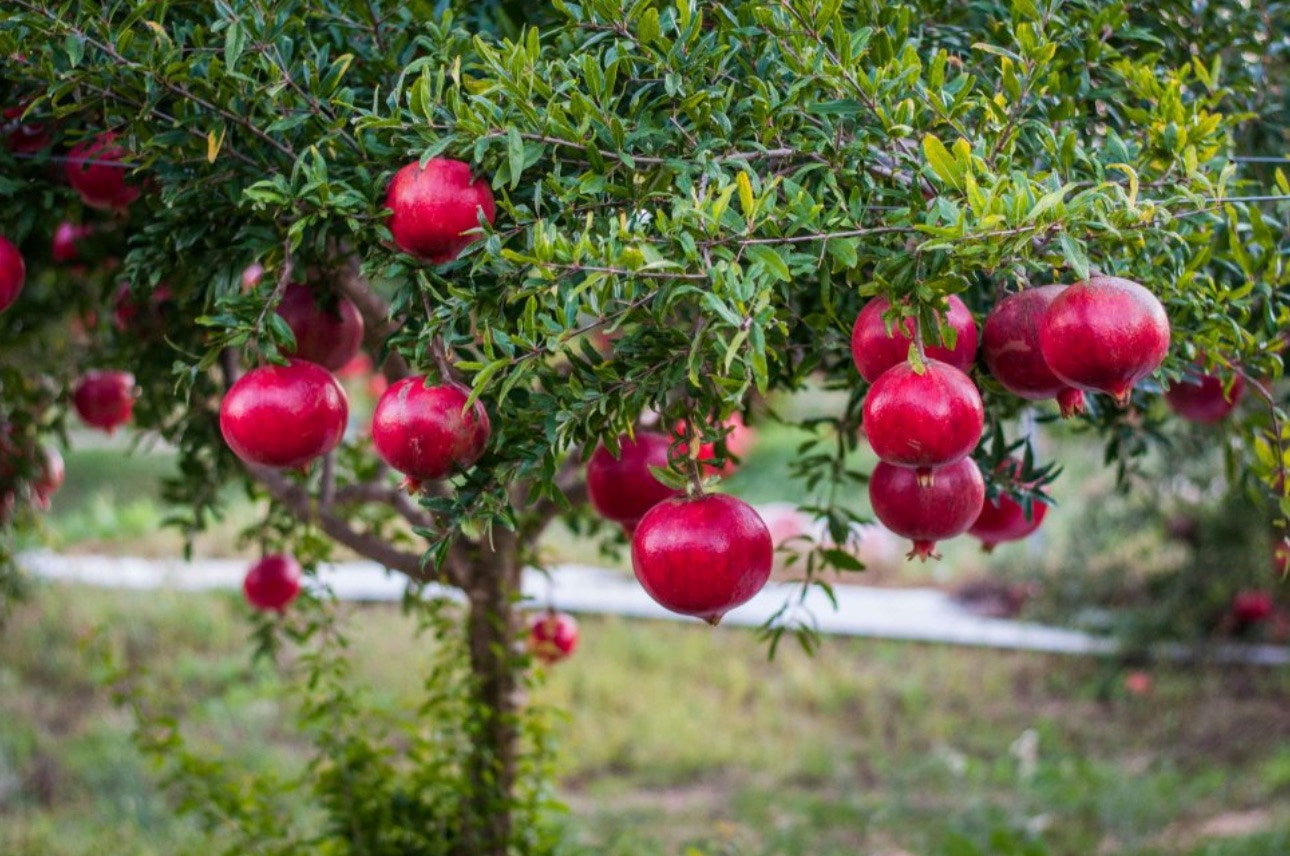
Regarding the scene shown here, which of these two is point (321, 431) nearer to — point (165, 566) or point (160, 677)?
point (160, 677)

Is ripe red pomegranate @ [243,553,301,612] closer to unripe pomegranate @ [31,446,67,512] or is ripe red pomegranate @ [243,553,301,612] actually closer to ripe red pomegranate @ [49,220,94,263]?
unripe pomegranate @ [31,446,67,512]

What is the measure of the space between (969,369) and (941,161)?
329 mm

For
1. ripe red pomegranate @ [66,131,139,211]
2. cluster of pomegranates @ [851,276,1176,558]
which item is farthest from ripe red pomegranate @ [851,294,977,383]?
ripe red pomegranate @ [66,131,139,211]

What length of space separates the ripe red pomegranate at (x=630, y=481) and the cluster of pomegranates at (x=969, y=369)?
339 mm

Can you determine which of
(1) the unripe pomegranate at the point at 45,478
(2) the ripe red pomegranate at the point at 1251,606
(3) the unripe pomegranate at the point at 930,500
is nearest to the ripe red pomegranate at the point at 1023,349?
(3) the unripe pomegranate at the point at 930,500

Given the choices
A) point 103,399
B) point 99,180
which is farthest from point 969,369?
point 103,399

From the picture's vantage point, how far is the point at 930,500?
149cm

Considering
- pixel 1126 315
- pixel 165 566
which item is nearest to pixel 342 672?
pixel 1126 315

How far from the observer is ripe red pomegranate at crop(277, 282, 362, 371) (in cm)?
171

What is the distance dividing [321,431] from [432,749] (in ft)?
4.18

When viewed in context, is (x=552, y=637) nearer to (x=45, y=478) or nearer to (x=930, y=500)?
(x=45, y=478)

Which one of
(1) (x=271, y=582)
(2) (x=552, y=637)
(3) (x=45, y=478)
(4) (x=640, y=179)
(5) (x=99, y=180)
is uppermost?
(5) (x=99, y=180)

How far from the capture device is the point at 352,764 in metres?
2.62

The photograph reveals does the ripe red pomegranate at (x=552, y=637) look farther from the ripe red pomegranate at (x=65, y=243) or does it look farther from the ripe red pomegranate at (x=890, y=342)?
the ripe red pomegranate at (x=890, y=342)
